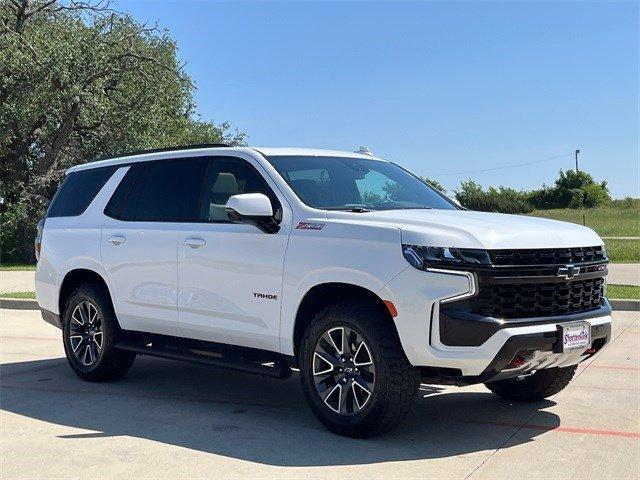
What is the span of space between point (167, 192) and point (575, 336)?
139 inches

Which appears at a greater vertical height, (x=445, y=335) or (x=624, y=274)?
(x=445, y=335)

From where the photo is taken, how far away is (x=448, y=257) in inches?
202

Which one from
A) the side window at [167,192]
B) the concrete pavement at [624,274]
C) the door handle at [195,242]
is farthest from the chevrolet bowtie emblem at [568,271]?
the concrete pavement at [624,274]

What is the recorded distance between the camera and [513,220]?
5.78 metres

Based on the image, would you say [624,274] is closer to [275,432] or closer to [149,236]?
[149,236]

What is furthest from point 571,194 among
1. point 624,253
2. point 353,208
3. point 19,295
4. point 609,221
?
point 353,208

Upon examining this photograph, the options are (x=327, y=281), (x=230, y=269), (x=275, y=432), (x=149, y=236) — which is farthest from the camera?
(x=149, y=236)

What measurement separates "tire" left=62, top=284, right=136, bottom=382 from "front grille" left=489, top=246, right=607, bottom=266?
3.78 metres

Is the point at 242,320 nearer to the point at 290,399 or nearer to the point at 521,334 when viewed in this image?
the point at 290,399

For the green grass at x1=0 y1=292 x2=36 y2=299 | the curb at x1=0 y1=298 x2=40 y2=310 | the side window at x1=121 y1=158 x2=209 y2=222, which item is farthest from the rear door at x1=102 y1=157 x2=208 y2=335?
the green grass at x1=0 y1=292 x2=36 y2=299

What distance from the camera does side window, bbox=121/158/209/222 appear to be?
6895 mm

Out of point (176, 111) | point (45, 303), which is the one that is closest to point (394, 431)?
point (45, 303)

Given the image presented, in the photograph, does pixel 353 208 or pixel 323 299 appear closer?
pixel 323 299

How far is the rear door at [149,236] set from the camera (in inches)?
270
